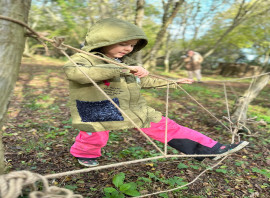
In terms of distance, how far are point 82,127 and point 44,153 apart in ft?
2.78

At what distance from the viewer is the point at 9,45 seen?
1275mm

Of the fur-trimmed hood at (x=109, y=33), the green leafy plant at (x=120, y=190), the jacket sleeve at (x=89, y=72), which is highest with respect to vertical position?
the fur-trimmed hood at (x=109, y=33)

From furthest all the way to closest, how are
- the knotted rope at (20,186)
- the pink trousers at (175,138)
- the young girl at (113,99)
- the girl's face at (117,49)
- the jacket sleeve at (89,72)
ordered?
1. the pink trousers at (175,138)
2. the girl's face at (117,49)
3. the young girl at (113,99)
4. the jacket sleeve at (89,72)
5. the knotted rope at (20,186)

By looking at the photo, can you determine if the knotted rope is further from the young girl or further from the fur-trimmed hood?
the fur-trimmed hood

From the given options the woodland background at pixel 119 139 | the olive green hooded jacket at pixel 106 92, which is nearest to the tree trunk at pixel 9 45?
the woodland background at pixel 119 139

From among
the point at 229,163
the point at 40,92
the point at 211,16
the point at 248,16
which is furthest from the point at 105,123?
the point at 211,16

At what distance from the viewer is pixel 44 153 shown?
96.0 inches

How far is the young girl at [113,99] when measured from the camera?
1762 mm

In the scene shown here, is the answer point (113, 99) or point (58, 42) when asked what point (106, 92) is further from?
point (58, 42)

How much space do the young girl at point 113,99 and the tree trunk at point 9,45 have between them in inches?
15.5

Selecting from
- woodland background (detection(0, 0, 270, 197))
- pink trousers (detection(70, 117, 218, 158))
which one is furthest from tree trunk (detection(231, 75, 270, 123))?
pink trousers (detection(70, 117, 218, 158))

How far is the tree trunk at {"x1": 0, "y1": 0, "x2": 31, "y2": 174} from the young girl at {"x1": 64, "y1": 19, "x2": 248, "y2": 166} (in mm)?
393

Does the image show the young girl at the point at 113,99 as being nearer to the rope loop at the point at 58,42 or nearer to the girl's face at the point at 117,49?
the girl's face at the point at 117,49

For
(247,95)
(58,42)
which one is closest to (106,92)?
(58,42)
